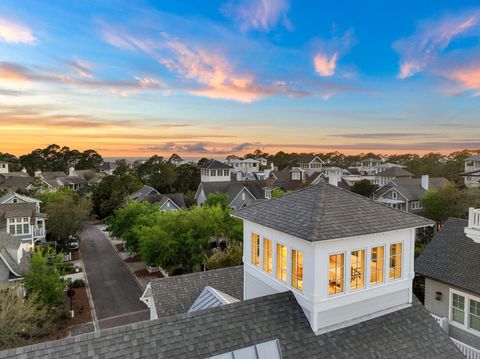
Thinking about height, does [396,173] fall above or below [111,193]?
above

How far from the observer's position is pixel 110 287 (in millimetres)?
27734

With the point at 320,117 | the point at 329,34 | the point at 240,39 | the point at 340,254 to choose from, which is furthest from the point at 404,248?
the point at 320,117

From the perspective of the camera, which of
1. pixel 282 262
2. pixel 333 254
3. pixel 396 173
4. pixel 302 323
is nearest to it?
pixel 302 323

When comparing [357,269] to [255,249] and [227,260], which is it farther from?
[227,260]

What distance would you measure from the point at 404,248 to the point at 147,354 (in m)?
8.09

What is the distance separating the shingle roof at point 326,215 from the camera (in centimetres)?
891

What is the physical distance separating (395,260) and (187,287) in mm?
9394

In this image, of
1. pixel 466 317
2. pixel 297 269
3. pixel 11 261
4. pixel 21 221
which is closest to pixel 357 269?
pixel 297 269

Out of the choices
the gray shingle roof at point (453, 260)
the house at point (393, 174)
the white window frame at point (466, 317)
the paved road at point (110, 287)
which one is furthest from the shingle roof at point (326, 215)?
the house at point (393, 174)

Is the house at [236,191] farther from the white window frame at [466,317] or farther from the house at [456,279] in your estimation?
the white window frame at [466,317]

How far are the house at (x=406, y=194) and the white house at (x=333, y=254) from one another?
41020mm

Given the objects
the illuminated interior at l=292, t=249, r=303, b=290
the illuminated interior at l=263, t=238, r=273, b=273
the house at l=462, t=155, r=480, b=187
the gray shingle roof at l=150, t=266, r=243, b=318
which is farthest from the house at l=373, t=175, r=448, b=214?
the illuminated interior at l=292, t=249, r=303, b=290

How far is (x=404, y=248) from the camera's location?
1025 centimetres

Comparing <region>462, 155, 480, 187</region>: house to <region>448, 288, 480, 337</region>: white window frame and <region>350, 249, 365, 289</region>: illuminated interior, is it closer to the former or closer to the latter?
<region>448, 288, 480, 337</region>: white window frame
